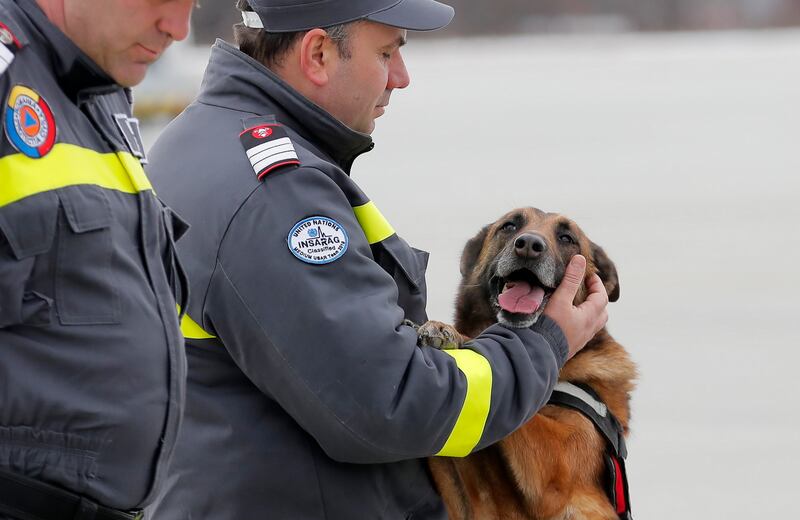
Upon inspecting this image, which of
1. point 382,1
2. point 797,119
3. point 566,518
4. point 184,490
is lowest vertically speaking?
point 797,119

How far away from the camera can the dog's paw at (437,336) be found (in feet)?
7.84

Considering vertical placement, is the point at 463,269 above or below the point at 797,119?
above

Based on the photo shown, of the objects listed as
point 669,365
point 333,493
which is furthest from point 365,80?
point 669,365

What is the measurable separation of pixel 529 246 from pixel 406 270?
77 centimetres

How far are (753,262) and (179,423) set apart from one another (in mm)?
6868

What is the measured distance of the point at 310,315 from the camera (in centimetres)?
197

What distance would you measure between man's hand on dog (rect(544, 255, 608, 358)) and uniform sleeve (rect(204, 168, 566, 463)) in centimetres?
29

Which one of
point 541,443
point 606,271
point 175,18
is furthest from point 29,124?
point 606,271

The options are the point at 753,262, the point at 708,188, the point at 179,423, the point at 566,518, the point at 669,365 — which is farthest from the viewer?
the point at 708,188

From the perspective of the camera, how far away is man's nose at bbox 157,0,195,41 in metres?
1.75

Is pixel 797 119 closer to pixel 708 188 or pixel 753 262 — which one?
pixel 708 188

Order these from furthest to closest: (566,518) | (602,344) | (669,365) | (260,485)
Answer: (669,365), (602,344), (566,518), (260,485)

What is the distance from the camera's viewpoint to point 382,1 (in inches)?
88.9

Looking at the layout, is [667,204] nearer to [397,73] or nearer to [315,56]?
[397,73]
